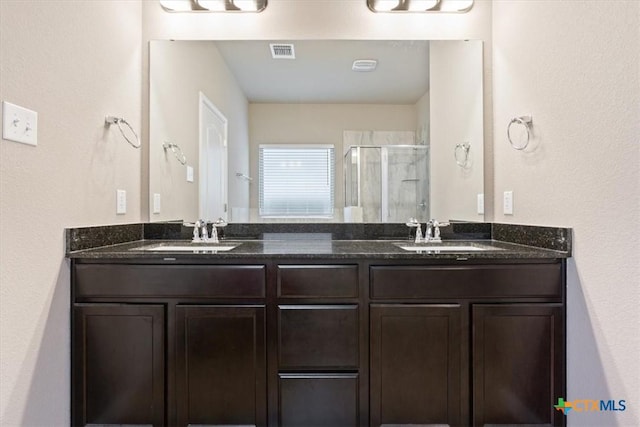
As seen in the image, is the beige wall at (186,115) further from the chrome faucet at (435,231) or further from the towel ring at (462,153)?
the towel ring at (462,153)

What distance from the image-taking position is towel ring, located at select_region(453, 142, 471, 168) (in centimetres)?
211

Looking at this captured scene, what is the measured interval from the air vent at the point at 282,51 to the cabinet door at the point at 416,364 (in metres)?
1.47

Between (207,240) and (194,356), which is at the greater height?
(207,240)

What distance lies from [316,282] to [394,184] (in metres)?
0.87

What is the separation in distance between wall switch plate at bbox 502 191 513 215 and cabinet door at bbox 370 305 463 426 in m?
0.72

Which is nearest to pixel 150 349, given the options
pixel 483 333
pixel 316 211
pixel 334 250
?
pixel 334 250

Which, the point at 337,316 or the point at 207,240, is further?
the point at 207,240

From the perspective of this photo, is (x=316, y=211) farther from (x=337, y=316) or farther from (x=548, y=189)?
(x=548, y=189)

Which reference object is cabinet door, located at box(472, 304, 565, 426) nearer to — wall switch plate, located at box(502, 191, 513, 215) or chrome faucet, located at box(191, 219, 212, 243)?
wall switch plate, located at box(502, 191, 513, 215)

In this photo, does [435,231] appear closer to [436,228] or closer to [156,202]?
[436,228]

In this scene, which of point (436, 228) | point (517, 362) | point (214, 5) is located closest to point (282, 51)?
point (214, 5)

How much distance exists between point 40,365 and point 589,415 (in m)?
2.03

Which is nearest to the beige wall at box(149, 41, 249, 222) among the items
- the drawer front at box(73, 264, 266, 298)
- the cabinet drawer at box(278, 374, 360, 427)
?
the drawer front at box(73, 264, 266, 298)

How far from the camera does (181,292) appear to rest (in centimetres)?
151
